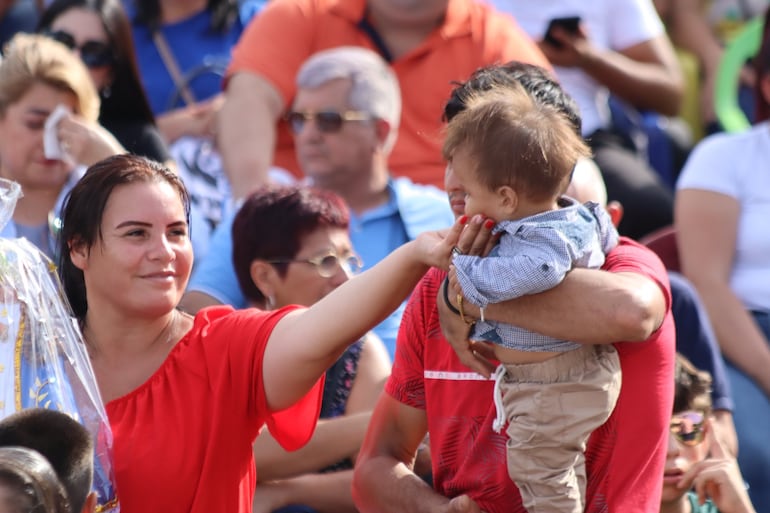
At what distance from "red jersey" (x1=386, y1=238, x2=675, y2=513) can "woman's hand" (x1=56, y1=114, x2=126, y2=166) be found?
1818mm

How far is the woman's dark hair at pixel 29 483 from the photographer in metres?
2.24

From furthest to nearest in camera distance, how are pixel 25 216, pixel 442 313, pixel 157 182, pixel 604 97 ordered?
pixel 604 97 < pixel 25 216 < pixel 157 182 < pixel 442 313

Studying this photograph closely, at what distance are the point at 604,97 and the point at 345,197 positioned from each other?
1694mm

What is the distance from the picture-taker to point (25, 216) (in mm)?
4352

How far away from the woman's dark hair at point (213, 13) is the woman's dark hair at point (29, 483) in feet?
12.0

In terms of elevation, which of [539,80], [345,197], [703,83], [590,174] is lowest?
[703,83]

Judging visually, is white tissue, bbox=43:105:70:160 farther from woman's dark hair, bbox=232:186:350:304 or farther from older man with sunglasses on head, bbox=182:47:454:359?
woman's dark hair, bbox=232:186:350:304

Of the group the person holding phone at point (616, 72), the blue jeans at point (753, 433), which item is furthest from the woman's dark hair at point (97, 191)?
the person holding phone at point (616, 72)

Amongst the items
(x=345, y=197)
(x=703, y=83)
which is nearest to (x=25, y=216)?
(x=345, y=197)

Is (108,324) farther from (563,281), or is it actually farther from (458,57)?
(458,57)

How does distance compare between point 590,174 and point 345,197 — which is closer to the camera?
point 590,174

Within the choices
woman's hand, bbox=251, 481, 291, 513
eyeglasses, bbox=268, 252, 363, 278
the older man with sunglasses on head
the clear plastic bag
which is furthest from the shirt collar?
the clear plastic bag

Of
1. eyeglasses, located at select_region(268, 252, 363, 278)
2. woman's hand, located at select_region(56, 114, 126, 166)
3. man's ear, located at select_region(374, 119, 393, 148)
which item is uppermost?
woman's hand, located at select_region(56, 114, 126, 166)

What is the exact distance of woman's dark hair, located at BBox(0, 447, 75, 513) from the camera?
224cm
